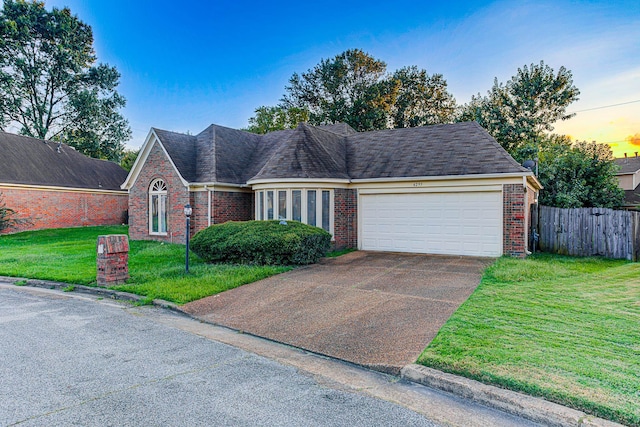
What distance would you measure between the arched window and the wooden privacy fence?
1463 cm

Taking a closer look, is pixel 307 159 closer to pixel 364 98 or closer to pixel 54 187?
pixel 54 187

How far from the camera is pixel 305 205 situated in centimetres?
1335

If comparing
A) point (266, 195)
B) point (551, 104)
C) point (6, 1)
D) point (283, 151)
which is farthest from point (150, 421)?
point (6, 1)

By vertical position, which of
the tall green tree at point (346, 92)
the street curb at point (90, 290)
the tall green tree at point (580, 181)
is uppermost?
the tall green tree at point (346, 92)

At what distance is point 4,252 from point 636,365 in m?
18.7

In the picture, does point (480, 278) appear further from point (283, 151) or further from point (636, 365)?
point (283, 151)

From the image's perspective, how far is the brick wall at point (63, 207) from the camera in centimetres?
2205

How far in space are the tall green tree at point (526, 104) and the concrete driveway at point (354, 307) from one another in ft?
72.7

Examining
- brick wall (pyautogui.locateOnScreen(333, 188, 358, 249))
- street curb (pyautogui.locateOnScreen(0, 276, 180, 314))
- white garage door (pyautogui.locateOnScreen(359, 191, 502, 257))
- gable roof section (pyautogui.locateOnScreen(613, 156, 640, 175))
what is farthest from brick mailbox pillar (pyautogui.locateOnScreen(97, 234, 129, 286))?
gable roof section (pyautogui.locateOnScreen(613, 156, 640, 175))

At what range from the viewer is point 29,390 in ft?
12.1

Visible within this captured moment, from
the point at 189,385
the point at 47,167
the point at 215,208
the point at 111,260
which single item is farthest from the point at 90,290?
the point at 47,167

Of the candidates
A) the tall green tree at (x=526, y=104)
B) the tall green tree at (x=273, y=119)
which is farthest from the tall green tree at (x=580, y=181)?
the tall green tree at (x=273, y=119)

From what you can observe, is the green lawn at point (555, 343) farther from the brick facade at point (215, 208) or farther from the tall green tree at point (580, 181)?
the brick facade at point (215, 208)

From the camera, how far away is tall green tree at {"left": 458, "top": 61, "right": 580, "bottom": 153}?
28906mm
